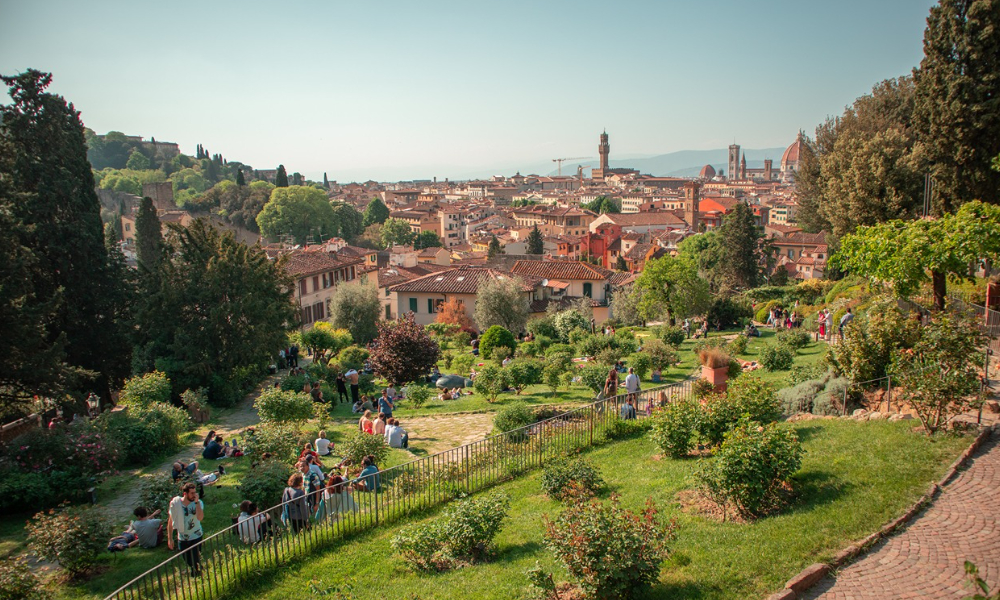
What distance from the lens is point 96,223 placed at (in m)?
23.8

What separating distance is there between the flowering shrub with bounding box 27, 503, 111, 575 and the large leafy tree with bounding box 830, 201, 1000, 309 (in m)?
14.8

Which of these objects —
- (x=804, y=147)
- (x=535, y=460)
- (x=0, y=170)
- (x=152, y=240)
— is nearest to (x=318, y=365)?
(x=0, y=170)

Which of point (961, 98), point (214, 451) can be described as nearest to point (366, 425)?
point (214, 451)

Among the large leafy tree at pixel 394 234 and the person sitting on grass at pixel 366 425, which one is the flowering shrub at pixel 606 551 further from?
the large leafy tree at pixel 394 234

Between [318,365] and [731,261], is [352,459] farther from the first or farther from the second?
[731,261]

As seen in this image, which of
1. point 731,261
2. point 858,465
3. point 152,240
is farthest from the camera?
point 152,240

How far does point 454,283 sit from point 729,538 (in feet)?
123

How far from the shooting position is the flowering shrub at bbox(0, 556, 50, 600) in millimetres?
7203

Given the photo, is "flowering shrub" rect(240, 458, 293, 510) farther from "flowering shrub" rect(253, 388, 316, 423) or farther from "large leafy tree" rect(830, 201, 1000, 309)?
"large leafy tree" rect(830, 201, 1000, 309)

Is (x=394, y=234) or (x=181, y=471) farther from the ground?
(x=394, y=234)

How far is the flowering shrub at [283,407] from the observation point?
53.5 feet

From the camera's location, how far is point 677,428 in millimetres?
11602

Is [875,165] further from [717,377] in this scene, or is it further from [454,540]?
[454,540]

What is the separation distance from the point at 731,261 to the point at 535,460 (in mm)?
42960
